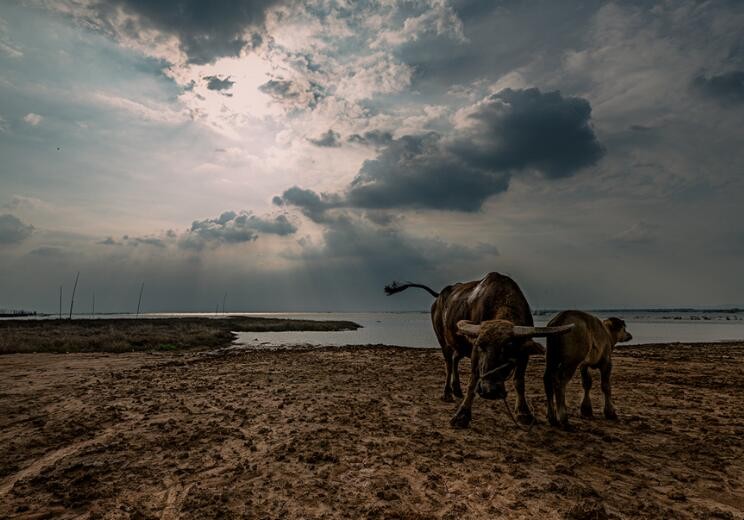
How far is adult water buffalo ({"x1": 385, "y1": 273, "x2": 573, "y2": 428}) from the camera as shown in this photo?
581 cm

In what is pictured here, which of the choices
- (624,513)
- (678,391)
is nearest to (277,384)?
(624,513)

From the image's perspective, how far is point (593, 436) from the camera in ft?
20.9

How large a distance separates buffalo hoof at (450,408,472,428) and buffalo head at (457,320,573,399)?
127cm

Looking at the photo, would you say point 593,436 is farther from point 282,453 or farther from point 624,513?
point 282,453

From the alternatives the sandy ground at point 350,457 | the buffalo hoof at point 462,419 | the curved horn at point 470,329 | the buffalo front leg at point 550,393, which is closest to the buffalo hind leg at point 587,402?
the sandy ground at point 350,457

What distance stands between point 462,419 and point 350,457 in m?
2.47

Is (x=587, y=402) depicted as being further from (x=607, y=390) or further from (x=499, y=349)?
(x=499, y=349)

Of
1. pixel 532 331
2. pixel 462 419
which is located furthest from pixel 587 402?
pixel 532 331

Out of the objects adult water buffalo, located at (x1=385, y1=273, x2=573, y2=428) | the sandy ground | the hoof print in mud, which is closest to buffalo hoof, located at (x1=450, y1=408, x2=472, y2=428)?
adult water buffalo, located at (x1=385, y1=273, x2=573, y2=428)

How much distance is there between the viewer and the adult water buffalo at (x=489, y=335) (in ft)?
19.1

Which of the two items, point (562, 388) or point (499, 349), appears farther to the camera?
point (562, 388)

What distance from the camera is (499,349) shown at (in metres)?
5.86

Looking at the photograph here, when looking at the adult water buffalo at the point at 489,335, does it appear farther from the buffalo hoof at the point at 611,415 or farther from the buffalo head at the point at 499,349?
the buffalo hoof at the point at 611,415

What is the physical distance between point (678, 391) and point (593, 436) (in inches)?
259
